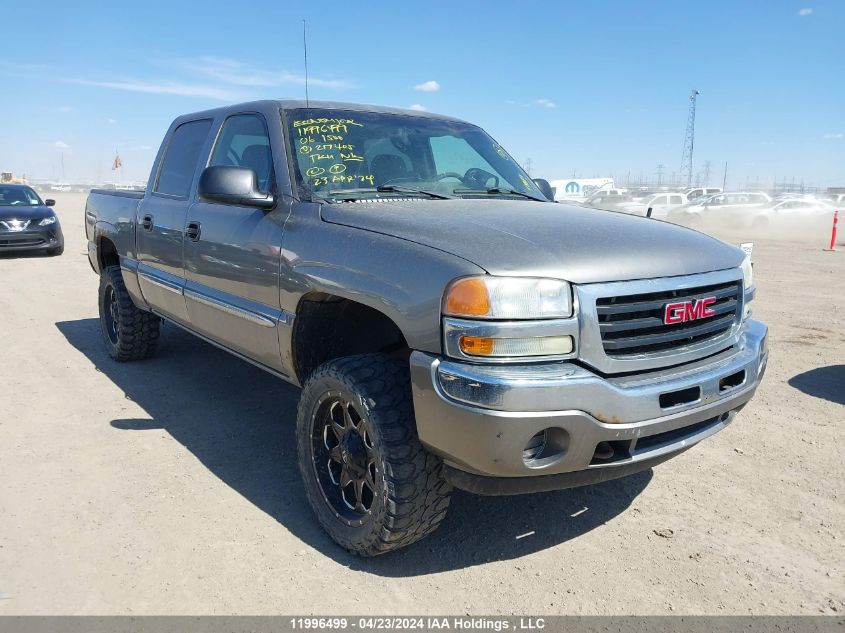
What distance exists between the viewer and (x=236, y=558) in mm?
2859

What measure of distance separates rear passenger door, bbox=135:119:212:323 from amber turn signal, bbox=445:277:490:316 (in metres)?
2.49

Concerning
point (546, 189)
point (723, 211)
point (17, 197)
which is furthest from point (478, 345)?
point (723, 211)

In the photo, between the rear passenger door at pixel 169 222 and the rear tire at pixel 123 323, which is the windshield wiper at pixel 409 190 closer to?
the rear passenger door at pixel 169 222

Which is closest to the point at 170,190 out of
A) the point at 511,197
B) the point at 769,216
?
the point at 511,197

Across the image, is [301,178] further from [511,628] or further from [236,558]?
[511,628]

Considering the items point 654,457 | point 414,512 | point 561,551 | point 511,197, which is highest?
point 511,197

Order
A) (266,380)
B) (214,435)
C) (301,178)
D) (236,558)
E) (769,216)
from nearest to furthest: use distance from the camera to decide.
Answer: (236,558), (301,178), (214,435), (266,380), (769,216)

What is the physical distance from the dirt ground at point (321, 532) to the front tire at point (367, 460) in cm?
19

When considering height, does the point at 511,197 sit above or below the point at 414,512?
above

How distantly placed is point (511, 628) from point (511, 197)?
7.59 ft

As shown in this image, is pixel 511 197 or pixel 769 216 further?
pixel 769 216

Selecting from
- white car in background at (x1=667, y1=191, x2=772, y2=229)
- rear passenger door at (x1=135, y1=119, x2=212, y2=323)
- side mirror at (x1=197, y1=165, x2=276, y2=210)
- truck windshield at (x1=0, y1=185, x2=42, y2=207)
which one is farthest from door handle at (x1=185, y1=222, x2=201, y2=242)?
white car in background at (x1=667, y1=191, x2=772, y2=229)

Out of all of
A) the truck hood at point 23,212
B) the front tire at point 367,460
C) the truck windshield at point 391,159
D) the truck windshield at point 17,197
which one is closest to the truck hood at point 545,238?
the truck windshield at point 391,159

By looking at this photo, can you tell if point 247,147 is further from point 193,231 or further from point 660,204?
point 660,204
